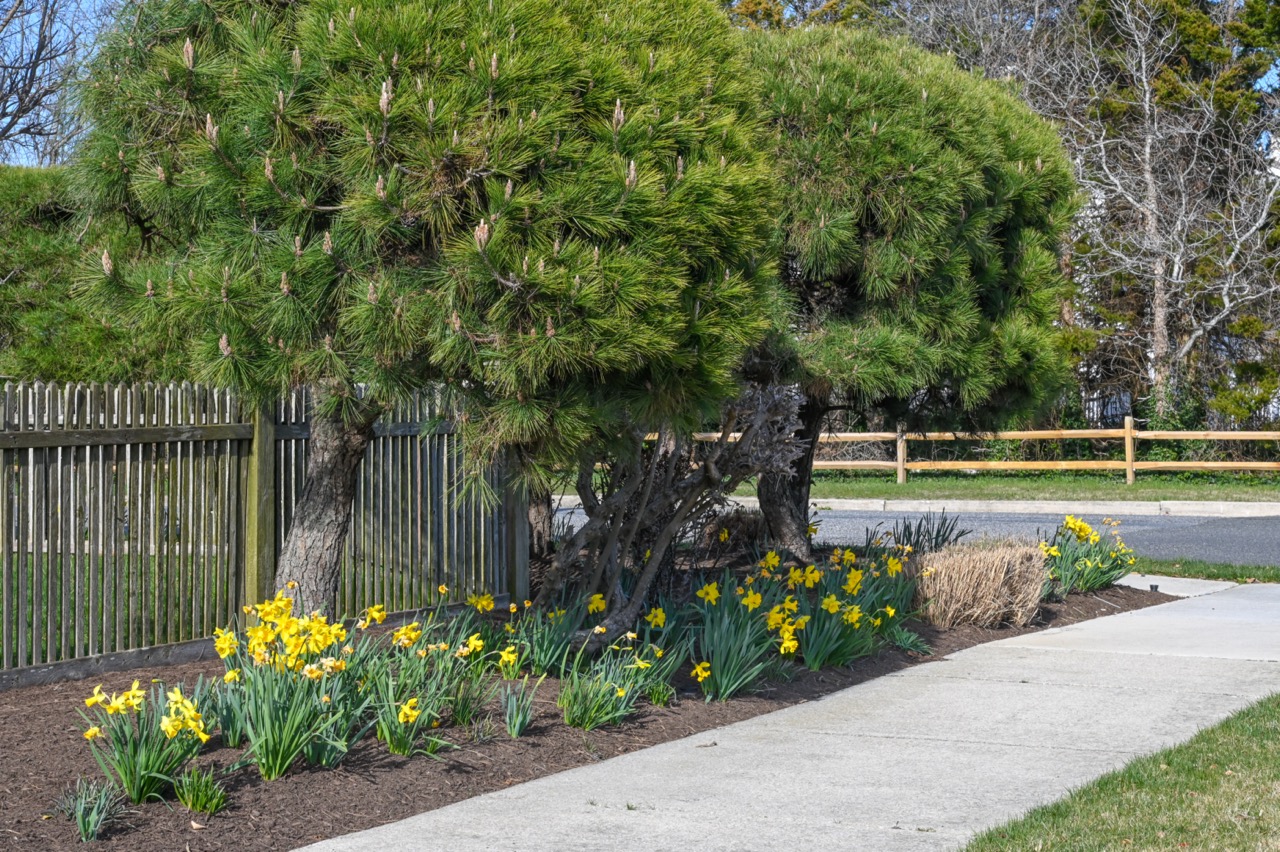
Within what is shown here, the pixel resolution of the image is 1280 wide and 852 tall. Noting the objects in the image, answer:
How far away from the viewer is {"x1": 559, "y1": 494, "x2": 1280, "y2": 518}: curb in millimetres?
A: 19922

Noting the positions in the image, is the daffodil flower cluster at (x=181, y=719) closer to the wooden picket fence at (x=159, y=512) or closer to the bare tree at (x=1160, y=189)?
the wooden picket fence at (x=159, y=512)

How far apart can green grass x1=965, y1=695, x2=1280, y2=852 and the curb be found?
541 inches

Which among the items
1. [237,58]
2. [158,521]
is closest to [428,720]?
[158,521]

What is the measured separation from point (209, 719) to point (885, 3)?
99.9 ft

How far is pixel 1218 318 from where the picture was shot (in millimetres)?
25688

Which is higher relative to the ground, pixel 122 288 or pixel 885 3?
pixel 885 3

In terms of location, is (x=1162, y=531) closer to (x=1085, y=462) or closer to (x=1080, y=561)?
(x=1080, y=561)

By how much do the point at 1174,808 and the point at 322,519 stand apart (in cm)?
418

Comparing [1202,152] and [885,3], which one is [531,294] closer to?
[1202,152]

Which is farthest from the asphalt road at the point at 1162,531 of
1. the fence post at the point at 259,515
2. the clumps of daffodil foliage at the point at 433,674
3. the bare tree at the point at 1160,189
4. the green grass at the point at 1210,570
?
the bare tree at the point at 1160,189

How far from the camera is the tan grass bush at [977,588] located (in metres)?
9.16

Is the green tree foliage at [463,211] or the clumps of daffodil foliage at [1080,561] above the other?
the green tree foliage at [463,211]

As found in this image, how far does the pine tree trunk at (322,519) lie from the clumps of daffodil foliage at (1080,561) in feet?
17.8

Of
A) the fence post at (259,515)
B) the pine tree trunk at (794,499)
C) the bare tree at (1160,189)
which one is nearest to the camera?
the fence post at (259,515)
